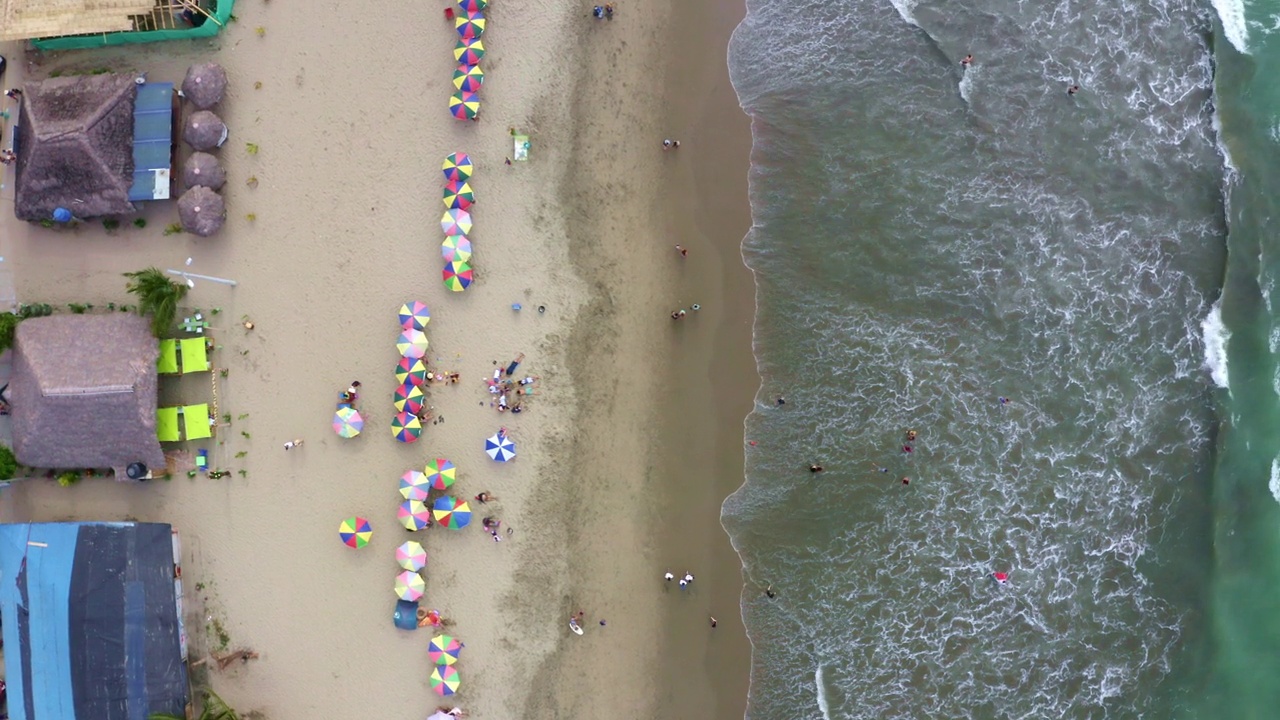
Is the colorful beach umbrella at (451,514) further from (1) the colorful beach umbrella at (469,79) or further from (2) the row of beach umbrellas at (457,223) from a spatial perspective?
(1) the colorful beach umbrella at (469,79)

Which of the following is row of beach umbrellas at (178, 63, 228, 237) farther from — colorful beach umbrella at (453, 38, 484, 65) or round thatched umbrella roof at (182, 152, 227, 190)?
colorful beach umbrella at (453, 38, 484, 65)

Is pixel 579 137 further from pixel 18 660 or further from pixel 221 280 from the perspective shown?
pixel 18 660

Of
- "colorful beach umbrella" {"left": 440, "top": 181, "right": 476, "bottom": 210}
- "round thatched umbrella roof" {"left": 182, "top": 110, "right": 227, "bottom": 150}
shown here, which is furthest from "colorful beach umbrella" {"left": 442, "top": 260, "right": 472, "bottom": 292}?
"round thatched umbrella roof" {"left": 182, "top": 110, "right": 227, "bottom": 150}

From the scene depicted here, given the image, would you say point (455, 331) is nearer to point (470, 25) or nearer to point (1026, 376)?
point (470, 25)

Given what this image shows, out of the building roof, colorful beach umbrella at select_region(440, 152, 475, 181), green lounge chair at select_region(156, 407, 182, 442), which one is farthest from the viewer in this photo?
green lounge chair at select_region(156, 407, 182, 442)

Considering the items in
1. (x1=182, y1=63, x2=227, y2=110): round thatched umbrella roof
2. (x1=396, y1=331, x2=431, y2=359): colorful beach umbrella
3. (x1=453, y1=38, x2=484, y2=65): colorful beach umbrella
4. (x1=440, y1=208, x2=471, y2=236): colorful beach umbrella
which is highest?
(x1=453, y1=38, x2=484, y2=65): colorful beach umbrella

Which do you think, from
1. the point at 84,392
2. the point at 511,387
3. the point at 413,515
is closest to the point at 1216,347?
the point at 511,387
